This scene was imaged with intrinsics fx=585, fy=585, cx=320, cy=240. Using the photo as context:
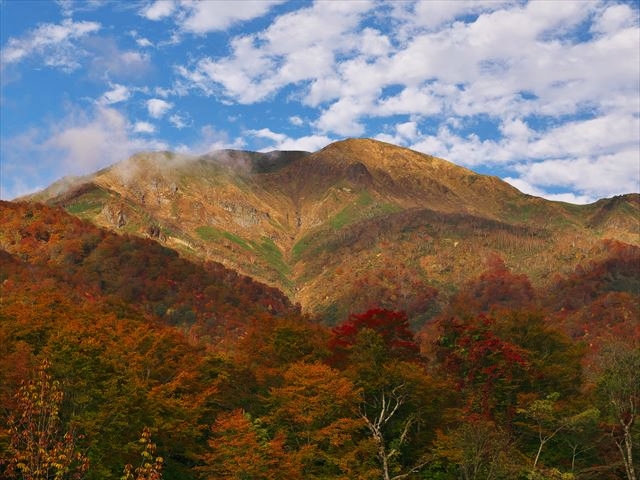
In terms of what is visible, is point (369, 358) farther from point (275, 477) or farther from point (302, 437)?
point (275, 477)

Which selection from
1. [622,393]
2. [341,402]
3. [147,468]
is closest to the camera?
[147,468]

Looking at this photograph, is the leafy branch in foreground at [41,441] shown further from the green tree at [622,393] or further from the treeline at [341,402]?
the green tree at [622,393]

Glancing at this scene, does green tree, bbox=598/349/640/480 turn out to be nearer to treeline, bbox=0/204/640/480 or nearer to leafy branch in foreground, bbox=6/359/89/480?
treeline, bbox=0/204/640/480

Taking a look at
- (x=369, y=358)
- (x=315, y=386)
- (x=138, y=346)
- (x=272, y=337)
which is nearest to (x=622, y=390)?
(x=369, y=358)

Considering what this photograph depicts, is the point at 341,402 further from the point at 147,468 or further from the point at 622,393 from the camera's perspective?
the point at 147,468

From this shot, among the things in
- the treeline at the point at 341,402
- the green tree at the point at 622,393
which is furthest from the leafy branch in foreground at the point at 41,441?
the green tree at the point at 622,393

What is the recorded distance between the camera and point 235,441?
3497 centimetres

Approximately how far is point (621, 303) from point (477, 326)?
165m

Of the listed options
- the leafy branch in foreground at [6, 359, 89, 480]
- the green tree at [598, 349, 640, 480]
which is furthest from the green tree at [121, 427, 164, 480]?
the green tree at [598, 349, 640, 480]

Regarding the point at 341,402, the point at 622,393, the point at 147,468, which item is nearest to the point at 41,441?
the point at 147,468

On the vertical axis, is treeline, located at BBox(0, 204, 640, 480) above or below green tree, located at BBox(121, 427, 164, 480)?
below

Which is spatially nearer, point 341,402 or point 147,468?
point 147,468

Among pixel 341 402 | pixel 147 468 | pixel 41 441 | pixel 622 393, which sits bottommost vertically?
pixel 622 393

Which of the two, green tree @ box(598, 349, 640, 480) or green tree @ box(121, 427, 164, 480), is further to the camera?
green tree @ box(598, 349, 640, 480)
